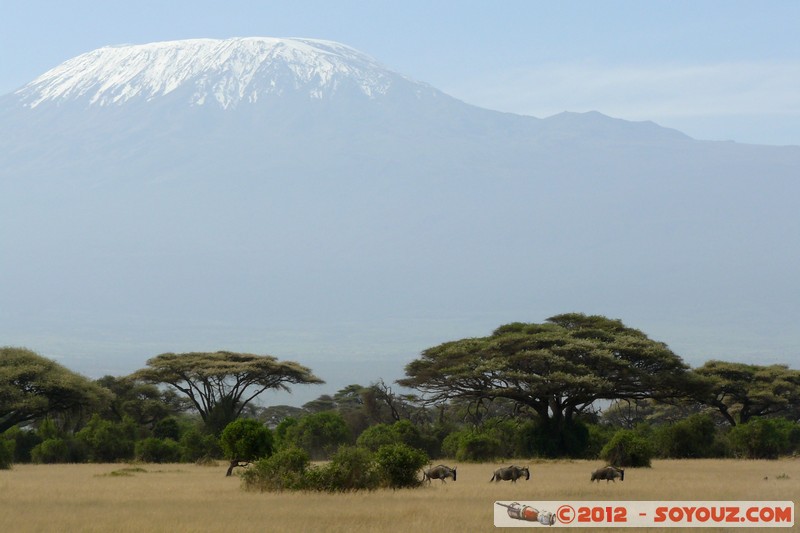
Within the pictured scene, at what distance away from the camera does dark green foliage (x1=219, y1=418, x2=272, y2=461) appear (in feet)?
131

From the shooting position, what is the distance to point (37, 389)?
52.3m

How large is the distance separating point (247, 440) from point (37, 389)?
1624 centimetres

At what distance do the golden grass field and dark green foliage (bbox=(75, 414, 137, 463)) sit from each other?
11.8 m

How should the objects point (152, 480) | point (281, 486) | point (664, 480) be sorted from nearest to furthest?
point (281, 486) → point (664, 480) → point (152, 480)

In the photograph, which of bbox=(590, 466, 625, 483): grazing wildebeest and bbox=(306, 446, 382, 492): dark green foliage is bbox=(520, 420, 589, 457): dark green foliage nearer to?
bbox=(590, 466, 625, 483): grazing wildebeest

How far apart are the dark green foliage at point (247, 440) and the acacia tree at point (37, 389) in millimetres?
14188

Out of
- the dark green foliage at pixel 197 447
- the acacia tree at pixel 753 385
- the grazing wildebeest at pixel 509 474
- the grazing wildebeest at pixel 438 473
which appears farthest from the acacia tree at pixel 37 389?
the acacia tree at pixel 753 385

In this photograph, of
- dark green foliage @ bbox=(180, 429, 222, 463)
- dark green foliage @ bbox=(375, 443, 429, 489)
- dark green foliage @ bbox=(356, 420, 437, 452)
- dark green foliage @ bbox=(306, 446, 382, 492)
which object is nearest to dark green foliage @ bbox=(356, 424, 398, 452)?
dark green foliage @ bbox=(356, 420, 437, 452)

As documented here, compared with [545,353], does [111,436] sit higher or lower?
lower

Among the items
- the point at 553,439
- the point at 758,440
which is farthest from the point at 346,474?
the point at 758,440

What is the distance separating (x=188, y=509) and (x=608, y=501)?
873 cm

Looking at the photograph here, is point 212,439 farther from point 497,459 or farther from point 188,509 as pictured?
point 188,509

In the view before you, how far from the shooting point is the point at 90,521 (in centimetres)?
2225

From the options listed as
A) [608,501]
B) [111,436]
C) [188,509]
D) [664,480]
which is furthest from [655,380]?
[188,509]
